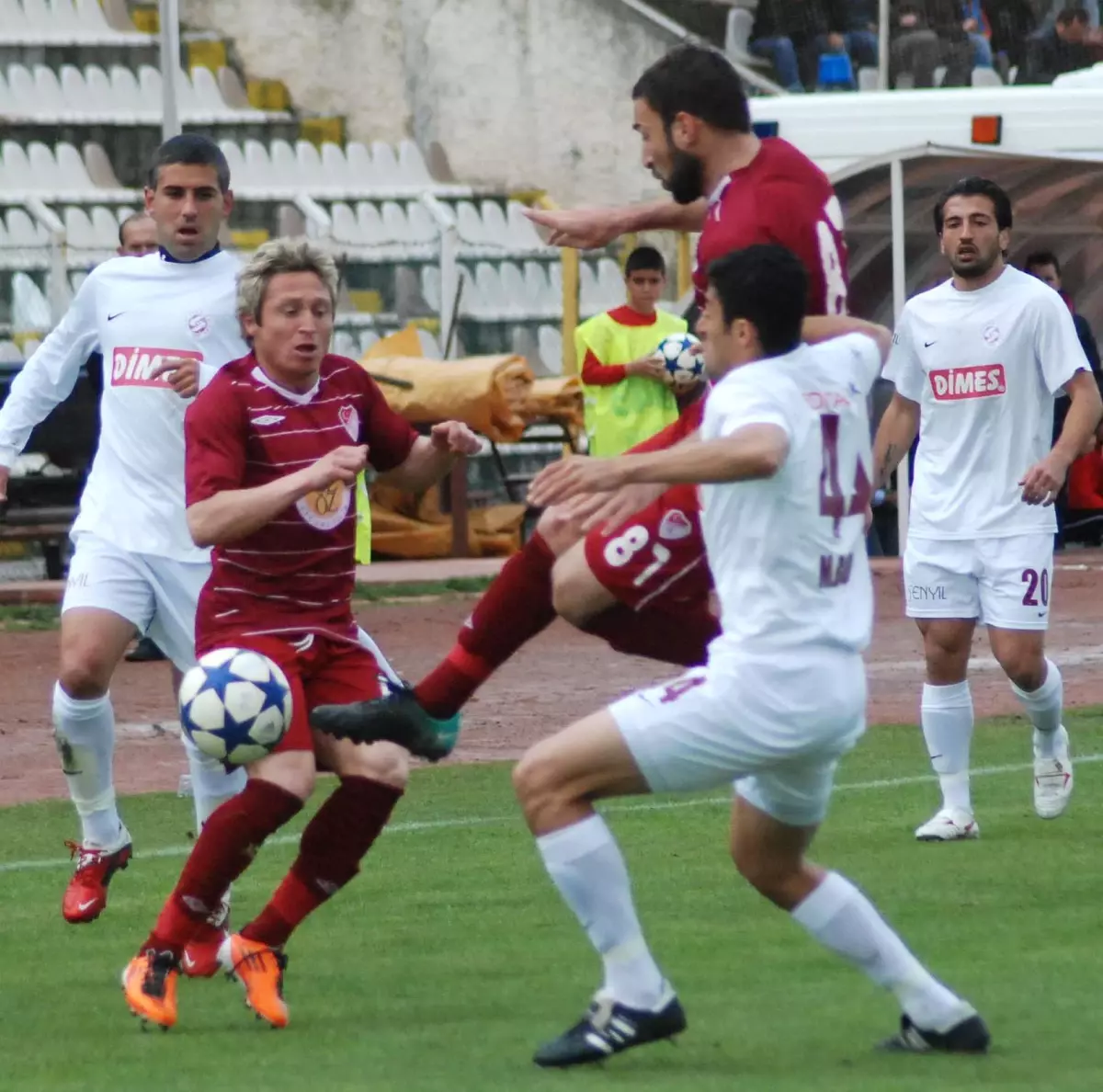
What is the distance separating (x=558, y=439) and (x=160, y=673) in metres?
6.98

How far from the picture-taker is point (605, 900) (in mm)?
5582

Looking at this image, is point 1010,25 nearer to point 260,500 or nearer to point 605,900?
point 260,500

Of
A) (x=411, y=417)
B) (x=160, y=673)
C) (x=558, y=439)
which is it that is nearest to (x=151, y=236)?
(x=160, y=673)

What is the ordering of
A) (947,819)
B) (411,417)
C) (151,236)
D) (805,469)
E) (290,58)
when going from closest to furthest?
(805,469) → (947,819) → (151,236) → (411,417) → (290,58)

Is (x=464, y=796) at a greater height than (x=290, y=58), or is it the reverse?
(x=290, y=58)

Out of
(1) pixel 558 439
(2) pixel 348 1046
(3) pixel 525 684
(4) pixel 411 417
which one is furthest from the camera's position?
(1) pixel 558 439

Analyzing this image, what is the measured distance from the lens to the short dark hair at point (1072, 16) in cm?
2662

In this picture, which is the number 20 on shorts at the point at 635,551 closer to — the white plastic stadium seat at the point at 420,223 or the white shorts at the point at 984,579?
the white shorts at the point at 984,579

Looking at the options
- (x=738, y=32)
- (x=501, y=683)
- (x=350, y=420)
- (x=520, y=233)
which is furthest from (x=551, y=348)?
(x=350, y=420)

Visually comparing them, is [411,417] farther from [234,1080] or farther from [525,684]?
[234,1080]

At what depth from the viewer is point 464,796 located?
10.6 m

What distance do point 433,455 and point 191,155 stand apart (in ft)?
4.45

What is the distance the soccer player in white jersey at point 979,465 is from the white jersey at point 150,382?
2497 millimetres

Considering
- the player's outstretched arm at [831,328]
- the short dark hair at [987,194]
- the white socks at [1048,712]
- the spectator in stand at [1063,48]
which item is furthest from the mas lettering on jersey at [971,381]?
the spectator in stand at [1063,48]
